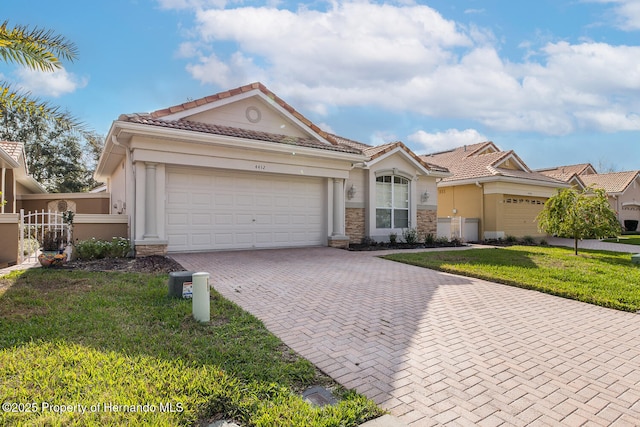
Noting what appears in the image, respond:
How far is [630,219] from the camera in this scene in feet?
101

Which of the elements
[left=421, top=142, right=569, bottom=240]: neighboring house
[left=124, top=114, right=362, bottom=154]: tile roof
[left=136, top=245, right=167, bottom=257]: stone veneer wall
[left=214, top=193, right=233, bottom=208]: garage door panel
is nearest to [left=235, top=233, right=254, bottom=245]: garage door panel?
[left=214, top=193, right=233, bottom=208]: garage door panel

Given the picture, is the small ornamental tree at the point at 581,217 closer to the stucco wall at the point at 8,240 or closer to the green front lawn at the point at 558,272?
the green front lawn at the point at 558,272

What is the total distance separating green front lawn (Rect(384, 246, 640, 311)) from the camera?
667cm

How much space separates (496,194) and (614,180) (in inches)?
841

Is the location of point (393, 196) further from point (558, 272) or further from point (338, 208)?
point (558, 272)

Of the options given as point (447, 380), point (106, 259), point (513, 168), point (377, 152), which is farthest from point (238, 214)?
point (513, 168)

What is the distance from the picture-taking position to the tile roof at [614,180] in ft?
97.5

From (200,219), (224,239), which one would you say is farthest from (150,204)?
(224,239)

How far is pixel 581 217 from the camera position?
12.0m

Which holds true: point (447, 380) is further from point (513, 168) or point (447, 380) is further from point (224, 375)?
point (513, 168)

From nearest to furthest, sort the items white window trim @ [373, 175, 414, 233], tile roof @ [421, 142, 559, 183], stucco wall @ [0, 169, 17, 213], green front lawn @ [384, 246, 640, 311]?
green front lawn @ [384, 246, 640, 311]
white window trim @ [373, 175, 414, 233]
stucco wall @ [0, 169, 17, 213]
tile roof @ [421, 142, 559, 183]

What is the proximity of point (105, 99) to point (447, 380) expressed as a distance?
12.8 m

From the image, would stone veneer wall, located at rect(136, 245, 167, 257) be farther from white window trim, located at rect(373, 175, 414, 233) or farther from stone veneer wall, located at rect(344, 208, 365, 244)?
white window trim, located at rect(373, 175, 414, 233)

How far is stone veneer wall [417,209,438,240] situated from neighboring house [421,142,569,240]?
A: 28.8 inches
